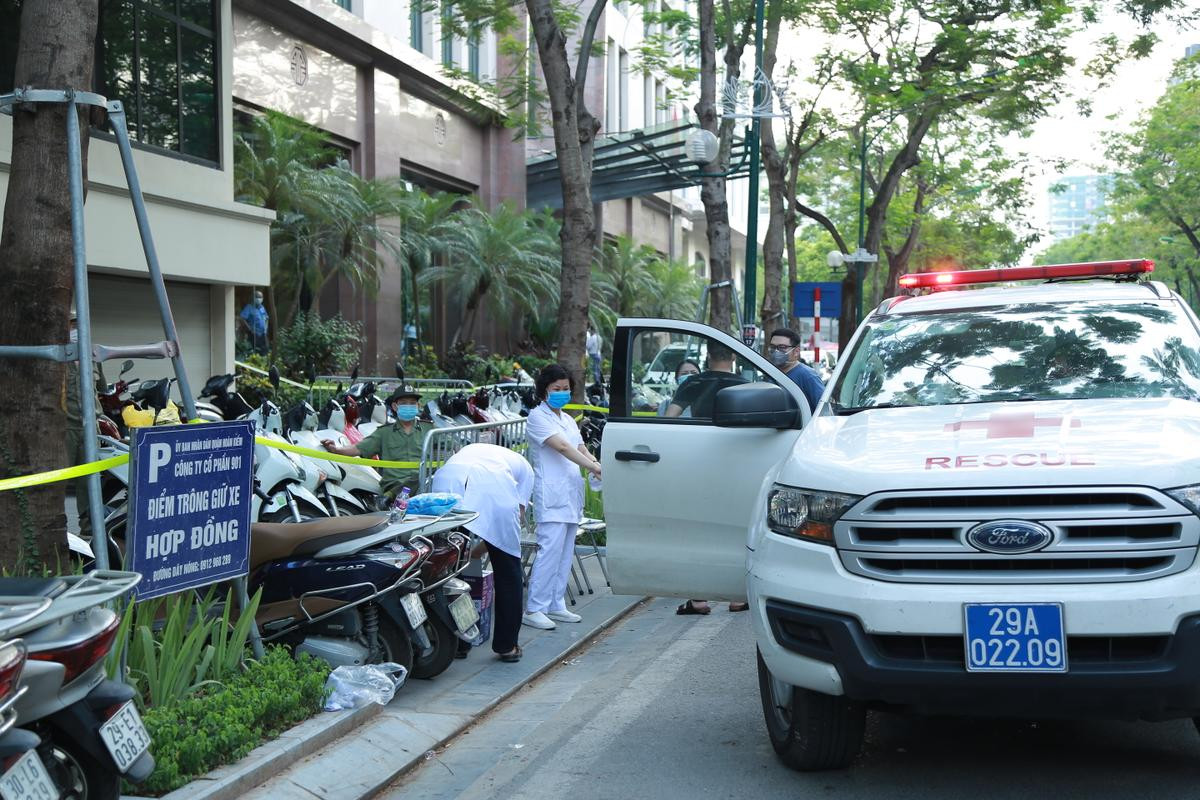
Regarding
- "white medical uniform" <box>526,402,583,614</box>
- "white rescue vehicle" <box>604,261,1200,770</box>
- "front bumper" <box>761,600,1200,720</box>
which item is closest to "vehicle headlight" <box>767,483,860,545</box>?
"white rescue vehicle" <box>604,261,1200,770</box>

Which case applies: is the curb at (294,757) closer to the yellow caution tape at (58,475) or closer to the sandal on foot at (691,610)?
the yellow caution tape at (58,475)

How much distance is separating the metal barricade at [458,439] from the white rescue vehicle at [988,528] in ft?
12.1

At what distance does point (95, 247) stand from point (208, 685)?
921 centimetres

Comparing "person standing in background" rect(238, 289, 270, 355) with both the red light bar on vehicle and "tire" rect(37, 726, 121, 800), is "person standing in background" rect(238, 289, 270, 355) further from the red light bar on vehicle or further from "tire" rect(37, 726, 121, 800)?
"tire" rect(37, 726, 121, 800)

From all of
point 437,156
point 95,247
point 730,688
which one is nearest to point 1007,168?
point 437,156

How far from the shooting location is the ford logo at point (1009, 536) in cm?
447

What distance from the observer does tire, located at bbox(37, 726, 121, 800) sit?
4070mm

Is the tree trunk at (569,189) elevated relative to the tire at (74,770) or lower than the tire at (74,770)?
elevated

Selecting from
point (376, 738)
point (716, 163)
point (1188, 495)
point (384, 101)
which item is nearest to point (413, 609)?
point (376, 738)

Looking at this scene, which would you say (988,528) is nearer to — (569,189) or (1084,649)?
(1084,649)

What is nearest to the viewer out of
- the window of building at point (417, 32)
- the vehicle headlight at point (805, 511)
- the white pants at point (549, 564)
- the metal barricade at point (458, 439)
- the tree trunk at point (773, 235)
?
the vehicle headlight at point (805, 511)

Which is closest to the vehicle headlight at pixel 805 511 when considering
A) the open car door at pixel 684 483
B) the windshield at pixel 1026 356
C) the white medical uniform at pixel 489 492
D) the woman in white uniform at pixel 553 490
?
the windshield at pixel 1026 356

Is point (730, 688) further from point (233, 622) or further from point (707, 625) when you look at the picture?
point (233, 622)

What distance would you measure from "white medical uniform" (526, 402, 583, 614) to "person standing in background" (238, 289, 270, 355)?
47.5 ft
